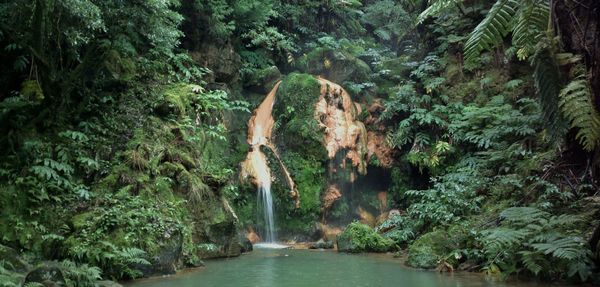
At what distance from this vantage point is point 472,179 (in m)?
10.7

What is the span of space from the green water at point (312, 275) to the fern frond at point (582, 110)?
2.33 meters

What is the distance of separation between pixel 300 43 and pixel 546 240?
13.8 m

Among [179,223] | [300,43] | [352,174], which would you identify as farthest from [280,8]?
[179,223]

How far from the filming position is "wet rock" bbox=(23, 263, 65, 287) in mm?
5207

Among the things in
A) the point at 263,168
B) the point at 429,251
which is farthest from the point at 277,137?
the point at 429,251

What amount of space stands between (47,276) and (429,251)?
6042mm

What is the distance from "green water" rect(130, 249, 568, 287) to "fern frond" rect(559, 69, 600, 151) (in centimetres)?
233

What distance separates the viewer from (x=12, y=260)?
562 centimetres

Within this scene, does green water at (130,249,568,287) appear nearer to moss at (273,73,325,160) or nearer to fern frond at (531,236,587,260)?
fern frond at (531,236,587,260)

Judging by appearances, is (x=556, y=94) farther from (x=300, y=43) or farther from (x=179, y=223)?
(x=300, y=43)

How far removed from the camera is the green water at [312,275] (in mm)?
6672

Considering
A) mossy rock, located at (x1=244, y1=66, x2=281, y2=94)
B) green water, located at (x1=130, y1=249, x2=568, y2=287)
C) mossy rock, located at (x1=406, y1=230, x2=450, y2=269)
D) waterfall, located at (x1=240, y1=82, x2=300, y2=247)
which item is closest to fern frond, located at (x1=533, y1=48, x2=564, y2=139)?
green water, located at (x1=130, y1=249, x2=568, y2=287)

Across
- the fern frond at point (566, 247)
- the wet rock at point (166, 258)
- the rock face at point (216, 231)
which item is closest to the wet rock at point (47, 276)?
the wet rock at point (166, 258)

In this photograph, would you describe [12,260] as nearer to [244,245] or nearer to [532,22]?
[244,245]
